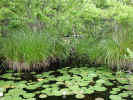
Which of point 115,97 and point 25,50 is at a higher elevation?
point 25,50

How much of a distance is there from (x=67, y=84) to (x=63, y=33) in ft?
7.83

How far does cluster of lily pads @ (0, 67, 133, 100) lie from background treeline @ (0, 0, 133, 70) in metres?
0.48

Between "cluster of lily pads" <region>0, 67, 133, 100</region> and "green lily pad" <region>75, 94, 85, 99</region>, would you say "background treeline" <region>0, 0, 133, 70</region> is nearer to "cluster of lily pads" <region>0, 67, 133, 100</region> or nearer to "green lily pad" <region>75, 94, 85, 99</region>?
"cluster of lily pads" <region>0, 67, 133, 100</region>

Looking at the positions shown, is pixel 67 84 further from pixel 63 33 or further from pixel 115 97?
pixel 63 33

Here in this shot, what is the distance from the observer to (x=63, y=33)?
5.71 metres

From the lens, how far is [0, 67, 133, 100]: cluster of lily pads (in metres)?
3.28

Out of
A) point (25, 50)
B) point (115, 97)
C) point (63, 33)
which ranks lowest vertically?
point (115, 97)

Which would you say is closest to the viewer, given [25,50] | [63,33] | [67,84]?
[67,84]

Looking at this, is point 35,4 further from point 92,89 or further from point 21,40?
point 92,89

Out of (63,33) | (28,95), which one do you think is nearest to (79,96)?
(28,95)

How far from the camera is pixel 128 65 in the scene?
453 centimetres

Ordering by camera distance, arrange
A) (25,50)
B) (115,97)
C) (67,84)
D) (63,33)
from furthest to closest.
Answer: (63,33), (25,50), (67,84), (115,97)

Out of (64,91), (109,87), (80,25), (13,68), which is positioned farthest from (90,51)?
(13,68)

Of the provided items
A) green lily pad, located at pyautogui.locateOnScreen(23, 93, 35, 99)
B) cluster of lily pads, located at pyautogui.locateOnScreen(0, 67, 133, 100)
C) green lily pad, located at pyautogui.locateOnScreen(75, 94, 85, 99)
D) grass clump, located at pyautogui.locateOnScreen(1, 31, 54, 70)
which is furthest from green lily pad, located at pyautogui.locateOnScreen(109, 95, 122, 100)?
grass clump, located at pyautogui.locateOnScreen(1, 31, 54, 70)
